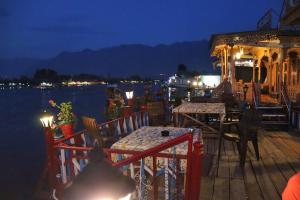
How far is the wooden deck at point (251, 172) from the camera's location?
212 inches

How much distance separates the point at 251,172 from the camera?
645 cm

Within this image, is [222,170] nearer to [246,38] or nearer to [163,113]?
[163,113]

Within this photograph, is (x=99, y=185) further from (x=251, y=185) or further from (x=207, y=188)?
(x=251, y=185)

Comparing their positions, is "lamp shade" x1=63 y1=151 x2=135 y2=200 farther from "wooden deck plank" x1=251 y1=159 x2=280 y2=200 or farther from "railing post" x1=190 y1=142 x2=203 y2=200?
"wooden deck plank" x1=251 y1=159 x2=280 y2=200

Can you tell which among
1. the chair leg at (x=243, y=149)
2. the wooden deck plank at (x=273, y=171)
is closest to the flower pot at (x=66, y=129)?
the chair leg at (x=243, y=149)

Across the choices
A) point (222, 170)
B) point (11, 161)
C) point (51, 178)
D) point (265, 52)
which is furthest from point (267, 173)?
point (11, 161)

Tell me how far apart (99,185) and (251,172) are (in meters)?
5.53

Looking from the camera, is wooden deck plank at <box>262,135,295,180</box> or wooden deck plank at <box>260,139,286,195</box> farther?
wooden deck plank at <box>262,135,295,180</box>

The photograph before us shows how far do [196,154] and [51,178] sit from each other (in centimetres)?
299

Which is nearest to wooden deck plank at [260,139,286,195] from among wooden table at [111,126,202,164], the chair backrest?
wooden table at [111,126,202,164]

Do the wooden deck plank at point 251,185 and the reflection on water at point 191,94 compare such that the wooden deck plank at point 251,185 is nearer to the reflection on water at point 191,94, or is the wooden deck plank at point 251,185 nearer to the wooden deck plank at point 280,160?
the wooden deck plank at point 280,160

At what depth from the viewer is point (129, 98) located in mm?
13648

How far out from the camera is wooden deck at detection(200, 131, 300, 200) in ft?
17.7

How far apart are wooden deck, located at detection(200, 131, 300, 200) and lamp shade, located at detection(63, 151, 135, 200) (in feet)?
12.8
